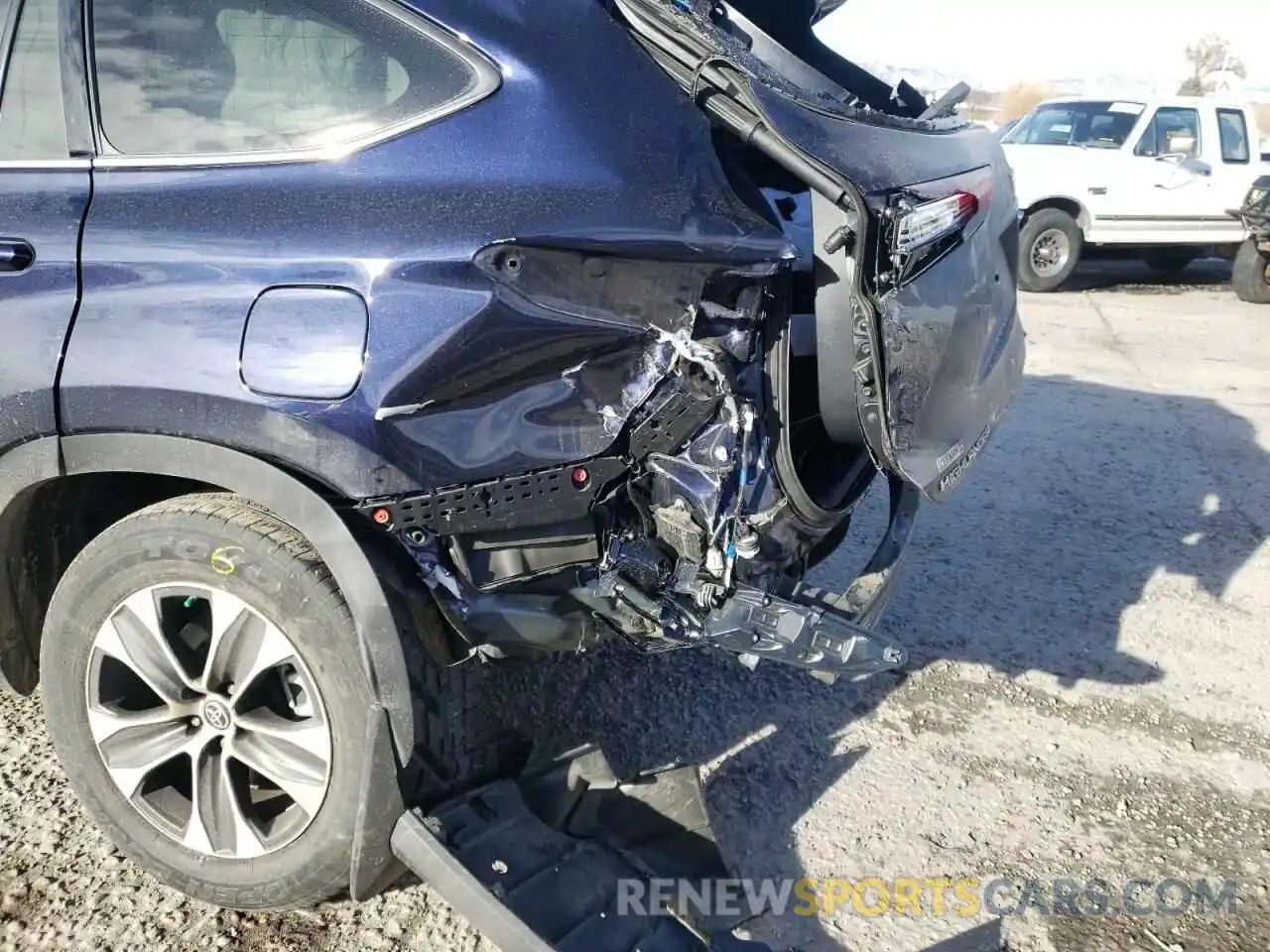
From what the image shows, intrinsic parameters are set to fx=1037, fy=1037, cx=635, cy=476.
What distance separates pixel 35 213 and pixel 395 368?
3.20ft

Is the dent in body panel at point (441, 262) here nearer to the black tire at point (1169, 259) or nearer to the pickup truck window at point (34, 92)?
the pickup truck window at point (34, 92)

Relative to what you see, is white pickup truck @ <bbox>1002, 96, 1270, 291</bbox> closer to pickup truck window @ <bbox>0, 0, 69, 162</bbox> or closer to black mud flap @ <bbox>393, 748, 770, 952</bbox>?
black mud flap @ <bbox>393, 748, 770, 952</bbox>

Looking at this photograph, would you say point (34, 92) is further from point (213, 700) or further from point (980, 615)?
point (980, 615)

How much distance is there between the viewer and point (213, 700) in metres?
2.34

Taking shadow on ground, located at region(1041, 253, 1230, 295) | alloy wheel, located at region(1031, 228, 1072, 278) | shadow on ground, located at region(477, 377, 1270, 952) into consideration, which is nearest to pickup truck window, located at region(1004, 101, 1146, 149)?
alloy wheel, located at region(1031, 228, 1072, 278)

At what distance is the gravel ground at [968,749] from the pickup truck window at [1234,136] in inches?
321

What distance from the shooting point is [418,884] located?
2.58 metres

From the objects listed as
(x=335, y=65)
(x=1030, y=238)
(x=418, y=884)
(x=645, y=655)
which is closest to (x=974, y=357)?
(x=645, y=655)

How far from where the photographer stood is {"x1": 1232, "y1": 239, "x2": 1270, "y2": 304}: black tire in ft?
35.7

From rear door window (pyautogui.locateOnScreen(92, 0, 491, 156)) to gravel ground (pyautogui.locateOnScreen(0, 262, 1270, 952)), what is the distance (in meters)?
1.37

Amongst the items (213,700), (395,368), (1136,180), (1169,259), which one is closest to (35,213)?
(395,368)

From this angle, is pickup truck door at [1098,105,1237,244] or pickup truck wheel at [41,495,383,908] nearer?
pickup truck wheel at [41,495,383,908]

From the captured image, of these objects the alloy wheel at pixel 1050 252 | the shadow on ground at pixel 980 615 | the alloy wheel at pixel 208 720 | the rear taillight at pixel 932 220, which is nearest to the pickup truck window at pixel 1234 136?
the alloy wheel at pixel 1050 252

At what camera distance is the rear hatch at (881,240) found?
2.19 meters
